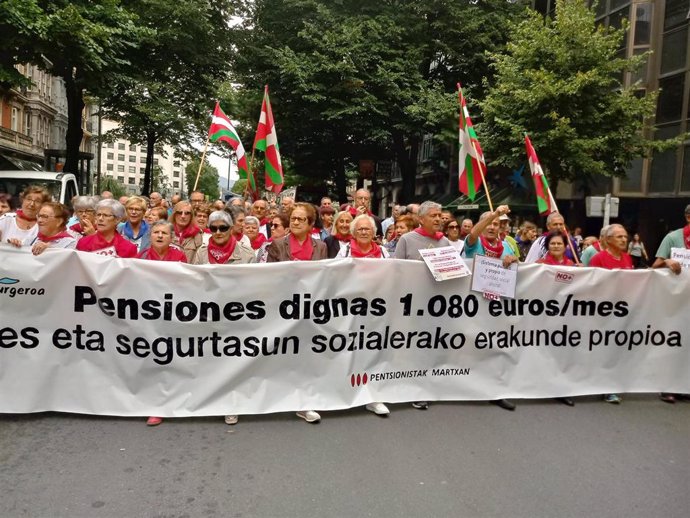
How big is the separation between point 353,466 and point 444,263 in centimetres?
198

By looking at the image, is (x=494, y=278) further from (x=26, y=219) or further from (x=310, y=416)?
(x=26, y=219)

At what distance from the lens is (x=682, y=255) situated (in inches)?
234

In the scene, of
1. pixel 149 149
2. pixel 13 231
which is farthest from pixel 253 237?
pixel 149 149

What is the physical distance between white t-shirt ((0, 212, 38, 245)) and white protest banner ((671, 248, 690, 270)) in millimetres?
6199

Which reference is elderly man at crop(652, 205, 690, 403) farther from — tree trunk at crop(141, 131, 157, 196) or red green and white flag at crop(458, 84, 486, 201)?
tree trunk at crop(141, 131, 157, 196)

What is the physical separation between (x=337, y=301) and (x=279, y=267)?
55cm

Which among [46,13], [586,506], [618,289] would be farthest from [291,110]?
[586,506]

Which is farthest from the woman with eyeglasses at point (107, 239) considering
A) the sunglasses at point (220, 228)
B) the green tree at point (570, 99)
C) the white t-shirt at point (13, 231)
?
the green tree at point (570, 99)

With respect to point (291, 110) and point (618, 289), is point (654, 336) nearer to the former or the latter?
point (618, 289)

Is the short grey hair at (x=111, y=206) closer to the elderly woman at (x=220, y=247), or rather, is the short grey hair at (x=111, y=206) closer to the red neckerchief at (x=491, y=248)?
the elderly woman at (x=220, y=247)

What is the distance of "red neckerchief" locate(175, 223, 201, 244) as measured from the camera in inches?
242

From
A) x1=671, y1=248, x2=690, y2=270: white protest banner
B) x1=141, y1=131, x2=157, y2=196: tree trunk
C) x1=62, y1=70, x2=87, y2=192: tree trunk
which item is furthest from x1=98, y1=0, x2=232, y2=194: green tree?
x1=671, y1=248, x2=690, y2=270: white protest banner

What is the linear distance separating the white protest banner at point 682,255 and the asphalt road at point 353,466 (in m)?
1.63

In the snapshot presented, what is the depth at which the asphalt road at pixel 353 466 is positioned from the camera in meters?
3.40
